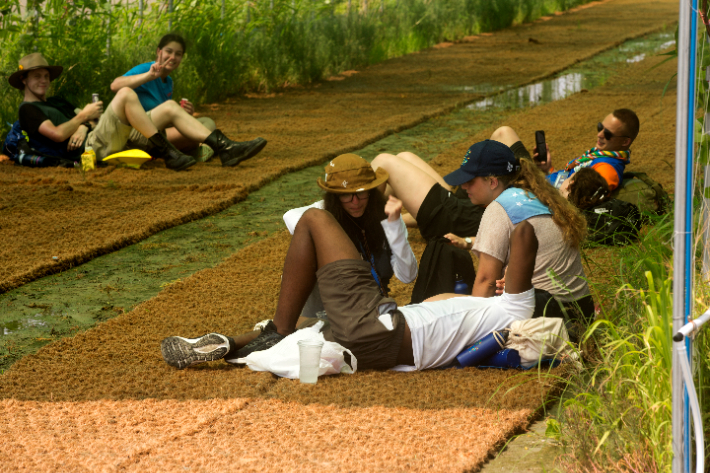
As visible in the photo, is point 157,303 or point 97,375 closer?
point 97,375

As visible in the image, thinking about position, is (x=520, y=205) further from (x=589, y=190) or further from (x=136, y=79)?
(x=136, y=79)

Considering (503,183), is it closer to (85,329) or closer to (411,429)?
(411,429)

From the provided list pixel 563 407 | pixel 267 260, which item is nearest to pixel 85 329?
pixel 267 260

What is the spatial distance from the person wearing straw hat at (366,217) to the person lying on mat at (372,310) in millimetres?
196

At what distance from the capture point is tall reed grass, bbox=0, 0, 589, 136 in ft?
24.7

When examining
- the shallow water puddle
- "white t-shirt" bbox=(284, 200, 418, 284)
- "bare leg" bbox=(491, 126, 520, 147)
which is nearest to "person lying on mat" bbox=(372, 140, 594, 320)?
"white t-shirt" bbox=(284, 200, 418, 284)

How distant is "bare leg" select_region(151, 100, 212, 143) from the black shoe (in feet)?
12.1

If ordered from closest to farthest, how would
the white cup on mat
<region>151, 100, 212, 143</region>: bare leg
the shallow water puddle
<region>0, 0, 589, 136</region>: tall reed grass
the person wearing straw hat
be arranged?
the white cup on mat → the person wearing straw hat → <region>151, 100, 212, 143</region>: bare leg → <region>0, 0, 589, 136</region>: tall reed grass → the shallow water puddle

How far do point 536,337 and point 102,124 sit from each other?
4.47m

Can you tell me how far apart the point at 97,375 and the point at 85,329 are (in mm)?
624

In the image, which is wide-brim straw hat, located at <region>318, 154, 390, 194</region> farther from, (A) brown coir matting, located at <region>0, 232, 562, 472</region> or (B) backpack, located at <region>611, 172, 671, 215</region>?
(B) backpack, located at <region>611, 172, 671, 215</region>

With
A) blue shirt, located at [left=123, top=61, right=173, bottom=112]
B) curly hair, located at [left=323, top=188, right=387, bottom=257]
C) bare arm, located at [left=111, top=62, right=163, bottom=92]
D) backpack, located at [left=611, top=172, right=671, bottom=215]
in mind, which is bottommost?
backpack, located at [left=611, top=172, right=671, bottom=215]

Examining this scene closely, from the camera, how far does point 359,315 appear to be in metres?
2.84

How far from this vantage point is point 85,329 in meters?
3.51
